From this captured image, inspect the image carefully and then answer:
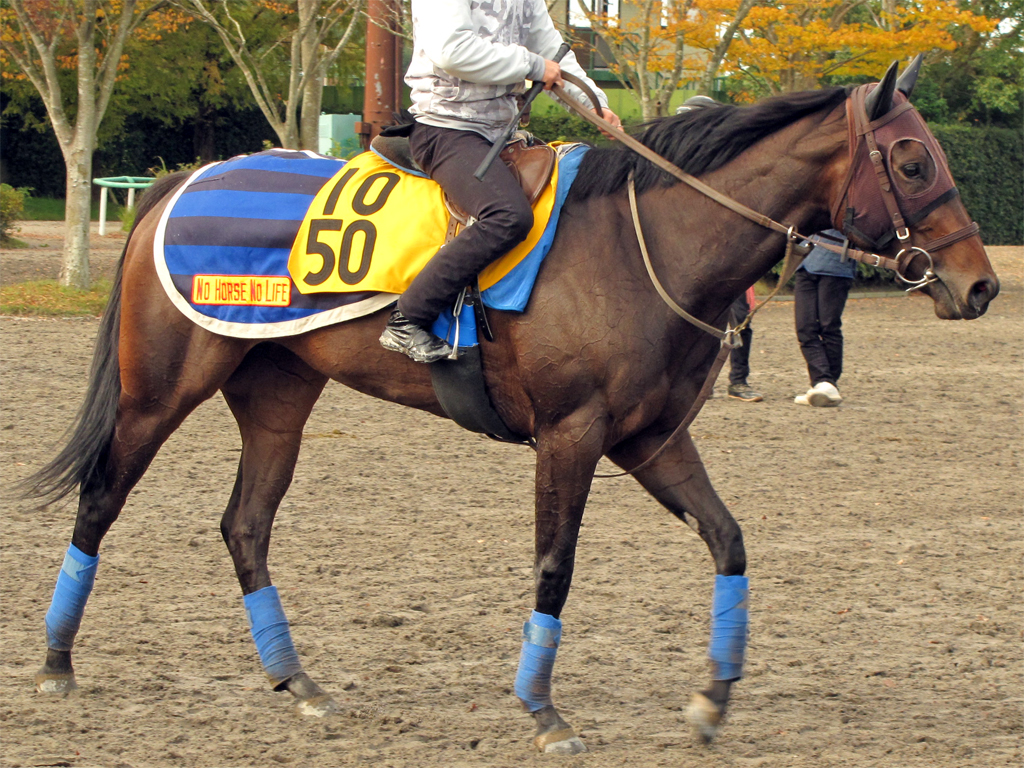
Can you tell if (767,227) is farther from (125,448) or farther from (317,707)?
(125,448)

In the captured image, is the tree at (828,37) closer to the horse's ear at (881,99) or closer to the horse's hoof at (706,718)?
the horse's ear at (881,99)

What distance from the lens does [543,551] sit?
3.67m

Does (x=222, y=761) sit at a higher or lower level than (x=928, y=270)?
lower

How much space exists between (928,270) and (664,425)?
960 millimetres

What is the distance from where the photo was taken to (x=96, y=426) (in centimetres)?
418

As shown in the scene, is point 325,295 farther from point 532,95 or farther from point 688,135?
point 688,135

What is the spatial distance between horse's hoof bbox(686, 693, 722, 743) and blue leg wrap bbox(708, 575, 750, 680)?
0.12m

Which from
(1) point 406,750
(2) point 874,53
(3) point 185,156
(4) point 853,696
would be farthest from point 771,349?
(3) point 185,156

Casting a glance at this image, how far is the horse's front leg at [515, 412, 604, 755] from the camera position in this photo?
139 inches

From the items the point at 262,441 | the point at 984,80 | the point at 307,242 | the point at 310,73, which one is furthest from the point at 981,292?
the point at 984,80

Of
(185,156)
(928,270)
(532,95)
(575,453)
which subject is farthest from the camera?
(185,156)

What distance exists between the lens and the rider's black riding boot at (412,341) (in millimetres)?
3660

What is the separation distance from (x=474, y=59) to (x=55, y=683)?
2.57m

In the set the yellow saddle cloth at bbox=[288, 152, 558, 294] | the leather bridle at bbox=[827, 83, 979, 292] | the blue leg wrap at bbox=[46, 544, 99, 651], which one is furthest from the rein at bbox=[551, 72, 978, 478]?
the blue leg wrap at bbox=[46, 544, 99, 651]
